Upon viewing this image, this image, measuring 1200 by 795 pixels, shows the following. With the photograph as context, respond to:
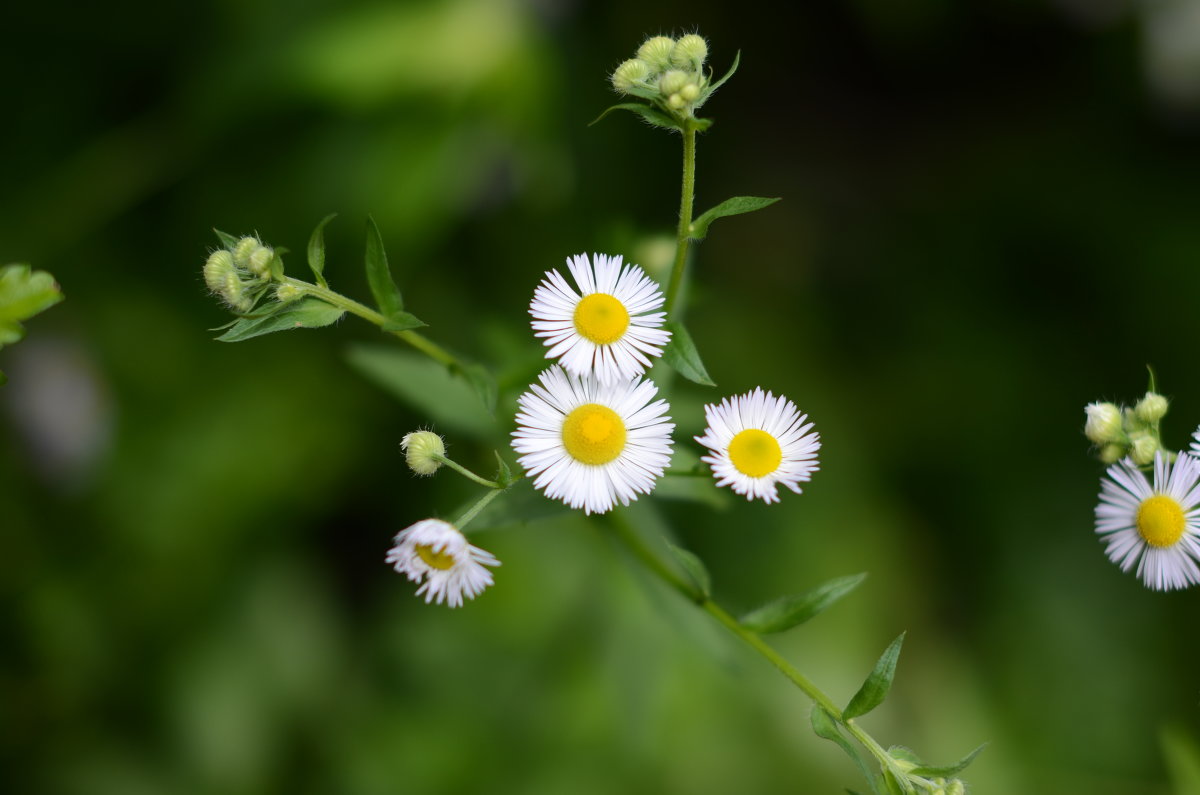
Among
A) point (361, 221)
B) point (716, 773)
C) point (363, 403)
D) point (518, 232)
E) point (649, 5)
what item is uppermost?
point (649, 5)

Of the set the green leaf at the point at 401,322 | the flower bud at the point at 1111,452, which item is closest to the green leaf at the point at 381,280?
the green leaf at the point at 401,322

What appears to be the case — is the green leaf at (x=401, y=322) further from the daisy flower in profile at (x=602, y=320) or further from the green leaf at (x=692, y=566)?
the green leaf at (x=692, y=566)

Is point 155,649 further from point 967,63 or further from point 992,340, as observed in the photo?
point 967,63

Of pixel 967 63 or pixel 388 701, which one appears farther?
pixel 967 63

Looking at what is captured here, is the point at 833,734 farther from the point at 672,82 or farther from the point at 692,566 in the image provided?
the point at 672,82

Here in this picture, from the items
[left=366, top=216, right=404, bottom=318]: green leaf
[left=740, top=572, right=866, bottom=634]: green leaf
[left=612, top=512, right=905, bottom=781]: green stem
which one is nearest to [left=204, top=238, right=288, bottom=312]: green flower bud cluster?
[left=366, top=216, right=404, bottom=318]: green leaf

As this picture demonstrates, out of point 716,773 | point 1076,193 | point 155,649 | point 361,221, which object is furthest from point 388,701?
point 1076,193
